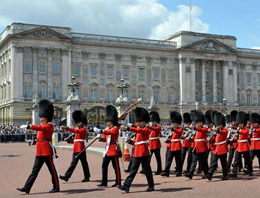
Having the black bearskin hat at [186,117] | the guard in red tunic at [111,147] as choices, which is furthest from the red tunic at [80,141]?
the black bearskin hat at [186,117]

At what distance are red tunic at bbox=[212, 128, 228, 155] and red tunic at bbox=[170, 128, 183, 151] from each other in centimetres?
112

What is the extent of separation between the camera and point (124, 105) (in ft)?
120

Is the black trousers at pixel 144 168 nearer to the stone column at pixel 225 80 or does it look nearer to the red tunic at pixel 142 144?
the red tunic at pixel 142 144

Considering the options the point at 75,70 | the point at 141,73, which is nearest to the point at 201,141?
the point at 75,70

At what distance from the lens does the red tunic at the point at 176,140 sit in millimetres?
12500

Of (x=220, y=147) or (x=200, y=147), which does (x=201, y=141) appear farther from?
(x=220, y=147)

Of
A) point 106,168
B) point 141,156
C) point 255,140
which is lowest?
point 106,168

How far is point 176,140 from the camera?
12.6 metres

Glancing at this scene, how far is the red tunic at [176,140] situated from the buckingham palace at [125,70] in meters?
31.2

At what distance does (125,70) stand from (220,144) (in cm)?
4471

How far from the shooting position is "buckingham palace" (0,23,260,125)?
1956 inches

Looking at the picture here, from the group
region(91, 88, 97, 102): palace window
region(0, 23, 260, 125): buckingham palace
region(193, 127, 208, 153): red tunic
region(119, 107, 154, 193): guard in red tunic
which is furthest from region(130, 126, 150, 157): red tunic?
region(91, 88, 97, 102): palace window

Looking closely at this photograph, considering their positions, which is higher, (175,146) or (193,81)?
(193,81)

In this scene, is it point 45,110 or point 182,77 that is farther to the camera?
point 182,77
